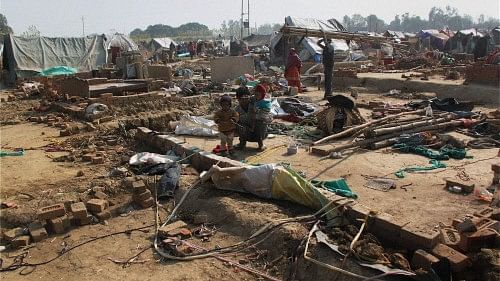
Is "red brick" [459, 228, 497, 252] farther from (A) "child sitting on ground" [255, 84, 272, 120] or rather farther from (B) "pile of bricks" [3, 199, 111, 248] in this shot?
(A) "child sitting on ground" [255, 84, 272, 120]

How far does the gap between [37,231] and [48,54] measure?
63.3ft

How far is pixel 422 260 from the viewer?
11.5 ft

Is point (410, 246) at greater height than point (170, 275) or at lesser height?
greater

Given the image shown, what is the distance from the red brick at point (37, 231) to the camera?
4.80 m

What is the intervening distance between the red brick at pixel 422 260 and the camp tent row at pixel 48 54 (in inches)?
844

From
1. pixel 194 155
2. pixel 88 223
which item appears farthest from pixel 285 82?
pixel 88 223

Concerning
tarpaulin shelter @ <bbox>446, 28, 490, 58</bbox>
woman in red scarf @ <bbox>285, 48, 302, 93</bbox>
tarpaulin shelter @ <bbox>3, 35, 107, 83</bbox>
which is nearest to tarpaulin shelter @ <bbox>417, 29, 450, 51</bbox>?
tarpaulin shelter @ <bbox>446, 28, 490, 58</bbox>

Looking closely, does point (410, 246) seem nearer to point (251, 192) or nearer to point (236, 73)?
point (251, 192)

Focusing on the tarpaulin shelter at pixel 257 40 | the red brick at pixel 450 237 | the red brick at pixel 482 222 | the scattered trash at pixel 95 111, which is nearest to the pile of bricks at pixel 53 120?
the scattered trash at pixel 95 111

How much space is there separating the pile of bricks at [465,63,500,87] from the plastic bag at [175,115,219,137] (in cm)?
942

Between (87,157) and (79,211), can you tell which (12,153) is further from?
(79,211)

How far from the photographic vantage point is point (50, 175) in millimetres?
6695

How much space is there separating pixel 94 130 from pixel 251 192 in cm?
549

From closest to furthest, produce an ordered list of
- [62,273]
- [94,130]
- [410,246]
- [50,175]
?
[410,246], [62,273], [50,175], [94,130]
